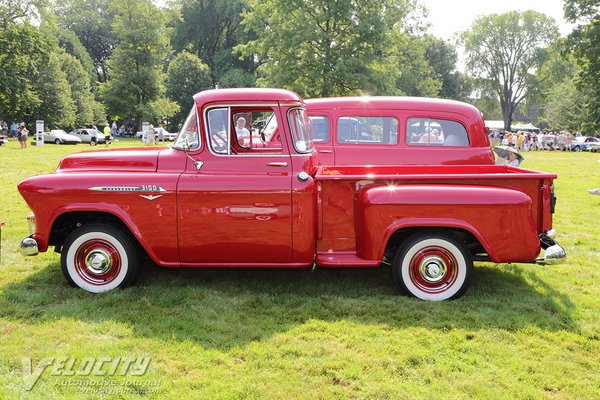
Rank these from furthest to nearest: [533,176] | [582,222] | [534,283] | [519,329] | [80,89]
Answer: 1. [80,89]
2. [582,222]
3. [534,283]
4. [533,176]
5. [519,329]

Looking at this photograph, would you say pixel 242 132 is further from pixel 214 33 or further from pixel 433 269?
pixel 214 33

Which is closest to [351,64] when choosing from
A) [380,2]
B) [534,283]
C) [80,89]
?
[380,2]

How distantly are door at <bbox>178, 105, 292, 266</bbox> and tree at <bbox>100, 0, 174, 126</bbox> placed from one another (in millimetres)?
43576

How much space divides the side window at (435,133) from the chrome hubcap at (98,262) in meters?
5.29

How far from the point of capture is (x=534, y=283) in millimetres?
5551

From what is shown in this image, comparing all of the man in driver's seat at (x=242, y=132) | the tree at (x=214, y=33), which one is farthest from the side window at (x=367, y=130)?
the tree at (x=214, y=33)

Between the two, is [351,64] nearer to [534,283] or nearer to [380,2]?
[380,2]

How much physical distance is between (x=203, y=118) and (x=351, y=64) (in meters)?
17.5

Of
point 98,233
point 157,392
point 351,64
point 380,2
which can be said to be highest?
point 380,2

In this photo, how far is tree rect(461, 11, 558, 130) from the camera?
189 feet

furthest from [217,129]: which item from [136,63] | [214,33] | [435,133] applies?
[214,33]

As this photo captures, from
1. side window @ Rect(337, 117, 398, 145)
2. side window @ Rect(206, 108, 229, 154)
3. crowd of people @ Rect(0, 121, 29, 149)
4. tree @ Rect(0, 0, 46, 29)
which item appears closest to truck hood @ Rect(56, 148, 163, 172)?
side window @ Rect(206, 108, 229, 154)

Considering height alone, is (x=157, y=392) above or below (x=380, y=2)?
below

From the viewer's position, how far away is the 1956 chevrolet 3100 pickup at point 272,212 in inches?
186
